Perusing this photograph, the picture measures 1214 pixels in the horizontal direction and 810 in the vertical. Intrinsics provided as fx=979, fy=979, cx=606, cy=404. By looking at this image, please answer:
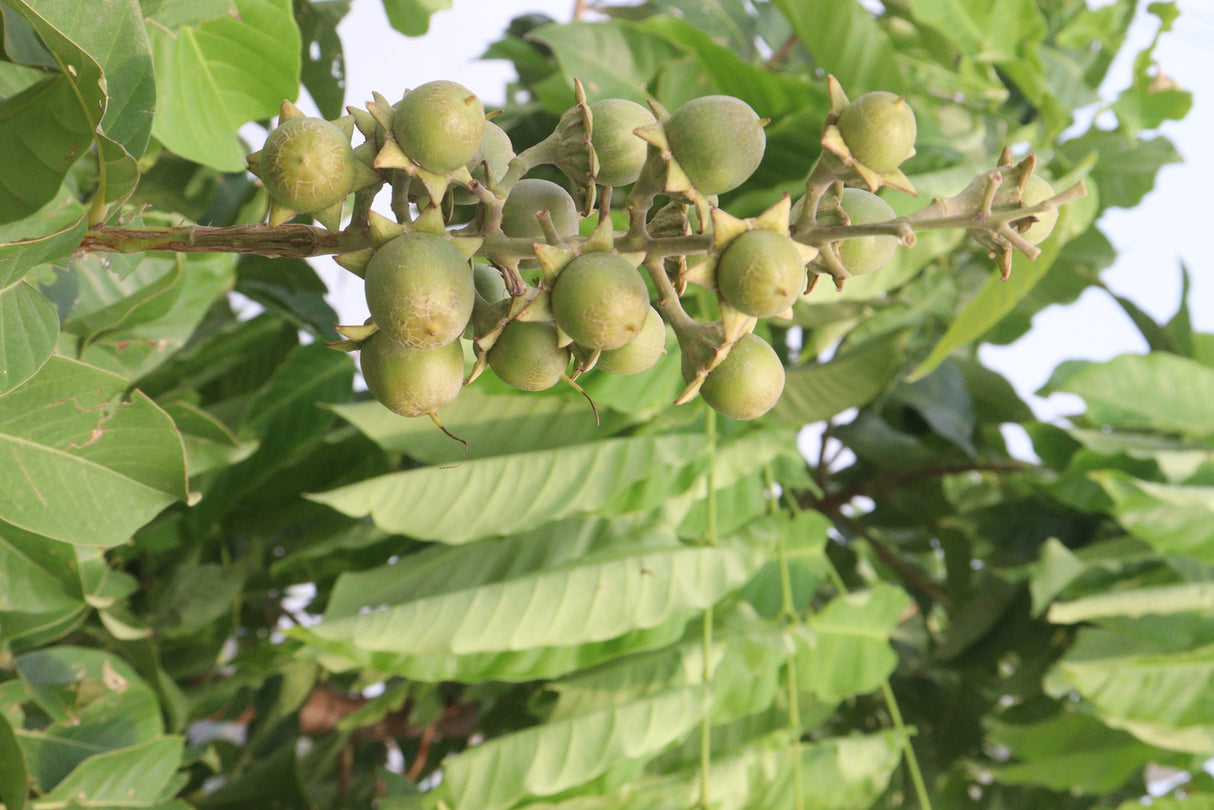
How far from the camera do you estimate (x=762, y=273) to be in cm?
37

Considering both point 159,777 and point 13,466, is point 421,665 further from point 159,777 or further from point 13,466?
point 13,466

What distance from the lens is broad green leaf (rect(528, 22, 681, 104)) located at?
101 cm

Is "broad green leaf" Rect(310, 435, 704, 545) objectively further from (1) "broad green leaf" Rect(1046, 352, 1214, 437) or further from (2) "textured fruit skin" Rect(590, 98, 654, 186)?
(1) "broad green leaf" Rect(1046, 352, 1214, 437)

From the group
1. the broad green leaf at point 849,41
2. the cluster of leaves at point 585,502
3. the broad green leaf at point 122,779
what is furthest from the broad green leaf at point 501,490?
the broad green leaf at point 849,41

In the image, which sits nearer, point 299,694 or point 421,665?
point 421,665

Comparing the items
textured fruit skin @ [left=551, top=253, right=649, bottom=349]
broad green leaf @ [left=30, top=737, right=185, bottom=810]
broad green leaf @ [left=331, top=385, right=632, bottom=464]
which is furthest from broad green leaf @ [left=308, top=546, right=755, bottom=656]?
textured fruit skin @ [left=551, top=253, right=649, bottom=349]

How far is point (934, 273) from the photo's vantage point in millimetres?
1261

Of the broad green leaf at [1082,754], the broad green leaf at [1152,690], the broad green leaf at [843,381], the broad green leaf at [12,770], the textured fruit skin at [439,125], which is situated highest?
the textured fruit skin at [439,125]

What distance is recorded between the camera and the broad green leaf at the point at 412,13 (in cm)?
85

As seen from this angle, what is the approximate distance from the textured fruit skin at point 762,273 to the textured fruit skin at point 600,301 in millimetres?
36

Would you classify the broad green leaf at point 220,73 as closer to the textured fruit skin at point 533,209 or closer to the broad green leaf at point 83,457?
the broad green leaf at point 83,457

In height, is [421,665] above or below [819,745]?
above

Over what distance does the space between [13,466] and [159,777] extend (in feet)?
1.25

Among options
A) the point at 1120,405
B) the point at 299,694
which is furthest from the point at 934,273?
the point at 299,694
